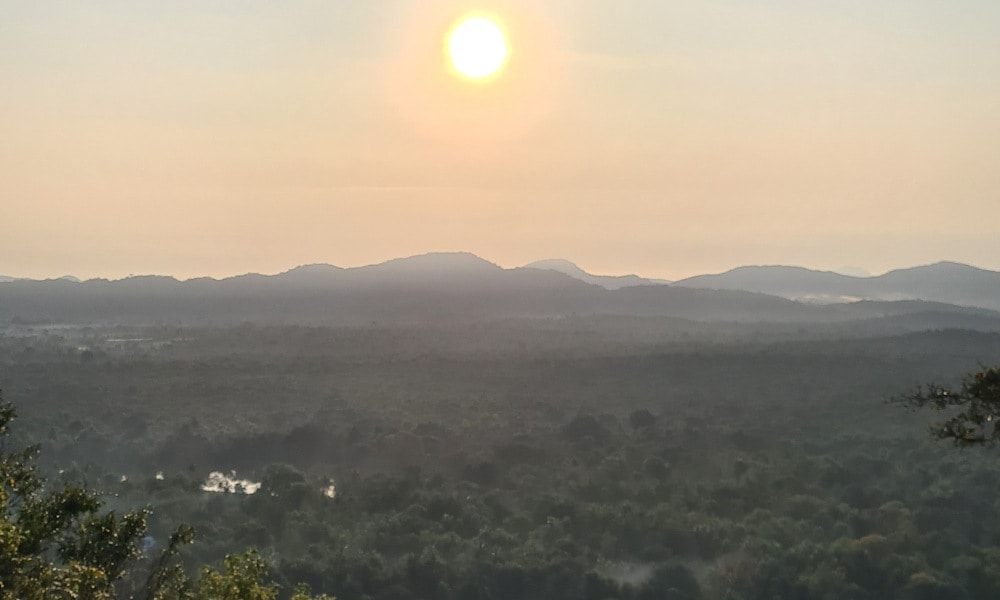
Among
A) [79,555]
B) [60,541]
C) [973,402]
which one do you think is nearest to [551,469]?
[60,541]

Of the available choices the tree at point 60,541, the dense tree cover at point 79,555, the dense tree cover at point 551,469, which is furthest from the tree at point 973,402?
the dense tree cover at point 551,469

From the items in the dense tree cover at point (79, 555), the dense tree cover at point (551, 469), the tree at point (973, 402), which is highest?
the tree at point (973, 402)

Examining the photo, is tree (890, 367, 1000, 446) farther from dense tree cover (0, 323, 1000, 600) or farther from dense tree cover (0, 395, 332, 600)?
dense tree cover (0, 323, 1000, 600)

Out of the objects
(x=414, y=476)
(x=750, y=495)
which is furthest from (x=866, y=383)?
(x=414, y=476)

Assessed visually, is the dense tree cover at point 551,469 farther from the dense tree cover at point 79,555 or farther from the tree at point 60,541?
the tree at point 60,541

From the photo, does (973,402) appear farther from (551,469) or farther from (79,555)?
(551,469)

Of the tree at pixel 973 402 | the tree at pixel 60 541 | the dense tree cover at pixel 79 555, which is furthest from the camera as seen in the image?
the tree at pixel 973 402

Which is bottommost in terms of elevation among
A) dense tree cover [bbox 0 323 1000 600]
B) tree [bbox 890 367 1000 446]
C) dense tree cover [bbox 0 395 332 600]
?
dense tree cover [bbox 0 323 1000 600]

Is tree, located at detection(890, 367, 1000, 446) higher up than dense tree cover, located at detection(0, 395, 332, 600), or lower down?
higher up

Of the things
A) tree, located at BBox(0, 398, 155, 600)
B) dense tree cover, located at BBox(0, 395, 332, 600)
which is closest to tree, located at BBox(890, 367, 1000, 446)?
dense tree cover, located at BBox(0, 395, 332, 600)
